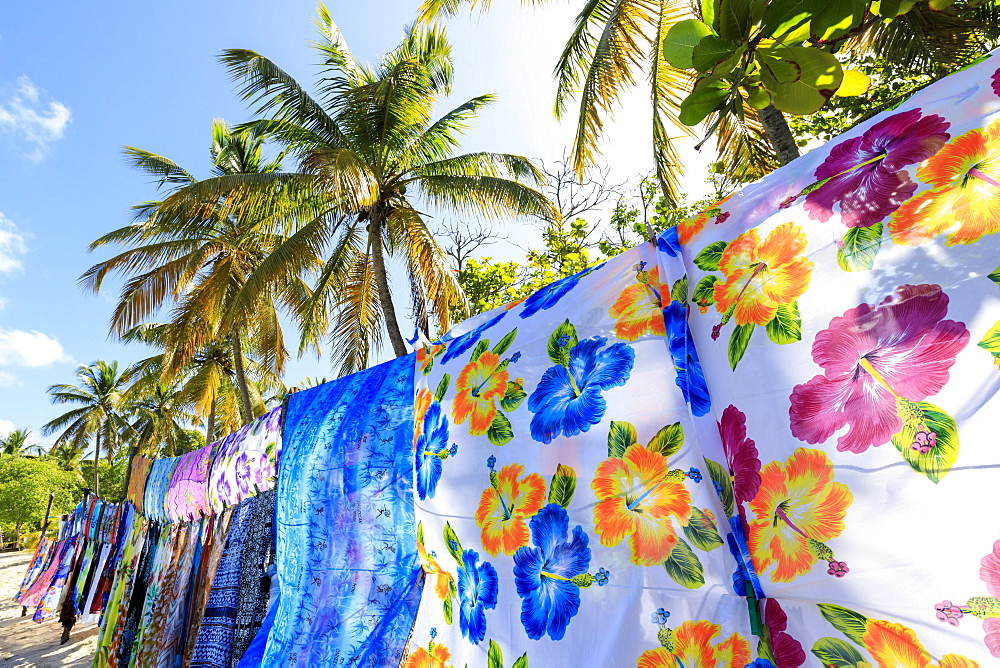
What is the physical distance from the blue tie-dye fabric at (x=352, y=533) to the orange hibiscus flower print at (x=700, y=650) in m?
0.70

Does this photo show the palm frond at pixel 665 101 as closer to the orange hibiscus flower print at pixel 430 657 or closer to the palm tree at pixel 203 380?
the orange hibiscus flower print at pixel 430 657

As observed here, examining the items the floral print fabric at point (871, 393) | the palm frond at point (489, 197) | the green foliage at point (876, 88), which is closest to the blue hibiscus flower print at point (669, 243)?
the floral print fabric at point (871, 393)

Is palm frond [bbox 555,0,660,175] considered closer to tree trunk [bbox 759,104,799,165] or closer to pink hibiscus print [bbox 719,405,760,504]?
tree trunk [bbox 759,104,799,165]

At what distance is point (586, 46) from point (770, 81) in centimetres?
624

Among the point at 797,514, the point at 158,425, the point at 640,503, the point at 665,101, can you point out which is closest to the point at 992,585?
the point at 797,514

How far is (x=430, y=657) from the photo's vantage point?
1.24 m

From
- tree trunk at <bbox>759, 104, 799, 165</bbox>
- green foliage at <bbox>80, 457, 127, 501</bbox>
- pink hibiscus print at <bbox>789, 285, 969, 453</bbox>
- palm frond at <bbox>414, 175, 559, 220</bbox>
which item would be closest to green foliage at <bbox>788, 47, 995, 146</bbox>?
tree trunk at <bbox>759, 104, 799, 165</bbox>

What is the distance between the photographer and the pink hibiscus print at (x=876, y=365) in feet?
2.23

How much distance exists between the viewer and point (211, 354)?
1561 cm

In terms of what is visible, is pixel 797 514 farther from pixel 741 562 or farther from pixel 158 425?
pixel 158 425

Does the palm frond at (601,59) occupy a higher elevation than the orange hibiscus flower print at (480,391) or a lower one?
higher

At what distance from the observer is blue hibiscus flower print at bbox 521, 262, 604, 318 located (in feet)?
3.96

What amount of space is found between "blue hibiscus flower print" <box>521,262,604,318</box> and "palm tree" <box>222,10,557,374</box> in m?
6.35

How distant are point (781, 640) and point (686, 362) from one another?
42 cm
